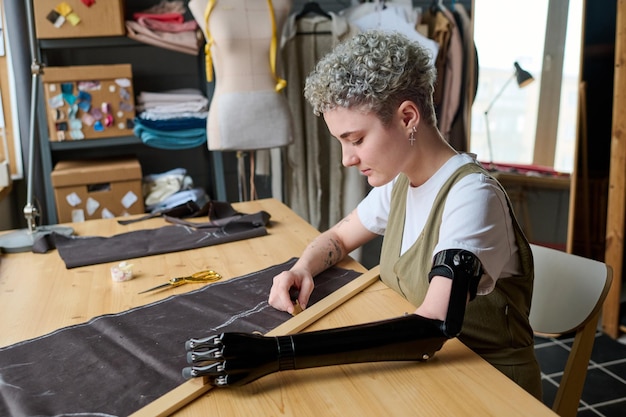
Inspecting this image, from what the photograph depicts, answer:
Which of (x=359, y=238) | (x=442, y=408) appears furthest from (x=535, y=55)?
(x=442, y=408)

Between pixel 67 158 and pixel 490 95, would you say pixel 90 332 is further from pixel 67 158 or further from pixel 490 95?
pixel 490 95

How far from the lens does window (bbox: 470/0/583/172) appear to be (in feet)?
9.71

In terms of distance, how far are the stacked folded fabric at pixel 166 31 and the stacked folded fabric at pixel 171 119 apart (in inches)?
9.0

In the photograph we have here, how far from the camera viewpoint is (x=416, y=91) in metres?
1.27

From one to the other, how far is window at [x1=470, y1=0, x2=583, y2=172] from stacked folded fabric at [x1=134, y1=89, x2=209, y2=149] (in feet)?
4.74

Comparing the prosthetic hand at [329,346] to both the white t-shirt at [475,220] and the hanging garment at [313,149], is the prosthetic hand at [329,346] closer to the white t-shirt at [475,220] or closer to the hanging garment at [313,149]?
the white t-shirt at [475,220]

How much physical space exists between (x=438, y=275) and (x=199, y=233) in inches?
40.5

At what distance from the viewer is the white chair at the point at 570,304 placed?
1.43m

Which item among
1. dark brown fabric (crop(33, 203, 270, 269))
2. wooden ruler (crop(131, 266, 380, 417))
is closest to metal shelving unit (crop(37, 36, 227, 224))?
dark brown fabric (crop(33, 203, 270, 269))

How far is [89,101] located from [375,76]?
192 cm

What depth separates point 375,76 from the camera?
1211mm

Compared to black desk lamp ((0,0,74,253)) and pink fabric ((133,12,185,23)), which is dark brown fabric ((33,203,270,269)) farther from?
pink fabric ((133,12,185,23))

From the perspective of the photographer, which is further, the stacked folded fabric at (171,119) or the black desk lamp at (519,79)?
the black desk lamp at (519,79)

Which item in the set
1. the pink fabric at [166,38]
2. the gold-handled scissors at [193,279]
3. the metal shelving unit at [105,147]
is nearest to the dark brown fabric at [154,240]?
the gold-handled scissors at [193,279]
